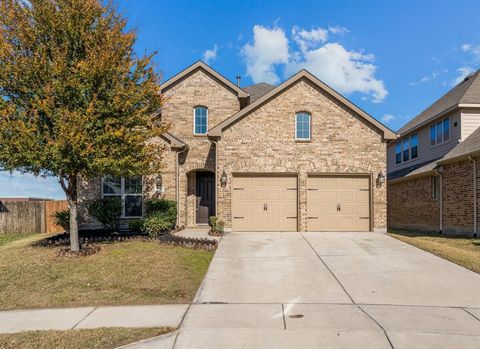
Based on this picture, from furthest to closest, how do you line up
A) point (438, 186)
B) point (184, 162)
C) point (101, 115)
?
point (438, 186)
point (184, 162)
point (101, 115)

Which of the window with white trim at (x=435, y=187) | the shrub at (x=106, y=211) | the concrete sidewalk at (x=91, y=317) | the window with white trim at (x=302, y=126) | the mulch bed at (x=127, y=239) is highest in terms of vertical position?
the window with white trim at (x=302, y=126)

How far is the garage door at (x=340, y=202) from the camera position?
1491 centimetres

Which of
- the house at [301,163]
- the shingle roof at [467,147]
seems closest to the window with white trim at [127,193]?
the house at [301,163]

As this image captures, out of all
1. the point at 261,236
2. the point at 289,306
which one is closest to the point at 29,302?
the point at 289,306

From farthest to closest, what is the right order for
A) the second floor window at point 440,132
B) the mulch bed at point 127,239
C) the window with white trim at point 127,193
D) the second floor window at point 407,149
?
the second floor window at point 407,149 < the second floor window at point 440,132 < the window with white trim at point 127,193 < the mulch bed at point 127,239

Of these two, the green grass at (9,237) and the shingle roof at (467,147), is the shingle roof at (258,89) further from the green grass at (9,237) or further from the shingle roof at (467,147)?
the green grass at (9,237)

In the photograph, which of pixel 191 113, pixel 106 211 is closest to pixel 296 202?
pixel 191 113

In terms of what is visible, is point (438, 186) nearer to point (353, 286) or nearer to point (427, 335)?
point (353, 286)

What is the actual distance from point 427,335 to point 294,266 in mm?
4449

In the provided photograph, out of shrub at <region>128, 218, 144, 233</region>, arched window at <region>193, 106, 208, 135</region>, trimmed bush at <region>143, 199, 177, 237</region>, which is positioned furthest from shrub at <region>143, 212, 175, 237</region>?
arched window at <region>193, 106, 208, 135</region>

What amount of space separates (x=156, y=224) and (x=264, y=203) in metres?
4.45

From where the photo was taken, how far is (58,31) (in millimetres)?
9875

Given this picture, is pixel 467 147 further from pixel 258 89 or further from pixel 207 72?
pixel 207 72

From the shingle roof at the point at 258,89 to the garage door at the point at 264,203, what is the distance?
270 inches
